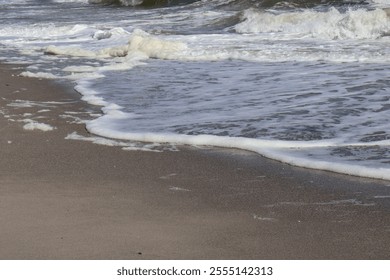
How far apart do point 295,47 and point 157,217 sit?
381 inches

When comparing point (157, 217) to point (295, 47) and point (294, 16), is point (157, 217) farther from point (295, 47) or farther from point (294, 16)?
point (294, 16)

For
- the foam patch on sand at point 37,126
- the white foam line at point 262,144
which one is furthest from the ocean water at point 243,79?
the foam patch on sand at point 37,126

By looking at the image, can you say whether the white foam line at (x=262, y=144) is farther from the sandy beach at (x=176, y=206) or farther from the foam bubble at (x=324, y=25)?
the foam bubble at (x=324, y=25)

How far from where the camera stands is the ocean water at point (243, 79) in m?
6.39

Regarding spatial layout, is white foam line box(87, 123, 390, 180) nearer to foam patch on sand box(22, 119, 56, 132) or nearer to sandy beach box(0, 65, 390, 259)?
sandy beach box(0, 65, 390, 259)

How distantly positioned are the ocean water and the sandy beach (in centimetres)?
42

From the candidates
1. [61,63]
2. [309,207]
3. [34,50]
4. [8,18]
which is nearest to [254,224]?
[309,207]

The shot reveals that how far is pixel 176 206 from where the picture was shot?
4.63 m

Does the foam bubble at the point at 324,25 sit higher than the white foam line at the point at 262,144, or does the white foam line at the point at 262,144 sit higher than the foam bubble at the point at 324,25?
the white foam line at the point at 262,144

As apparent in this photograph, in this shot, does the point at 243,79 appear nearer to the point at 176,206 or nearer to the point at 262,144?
the point at 262,144

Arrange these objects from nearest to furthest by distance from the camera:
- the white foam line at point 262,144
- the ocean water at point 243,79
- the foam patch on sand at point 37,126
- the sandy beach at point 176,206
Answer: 1. the sandy beach at point 176,206
2. the white foam line at point 262,144
3. the ocean water at point 243,79
4. the foam patch on sand at point 37,126

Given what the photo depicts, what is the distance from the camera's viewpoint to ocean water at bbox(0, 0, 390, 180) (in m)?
6.39

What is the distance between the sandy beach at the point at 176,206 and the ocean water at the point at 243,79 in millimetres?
419

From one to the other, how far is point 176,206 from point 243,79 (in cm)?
540
